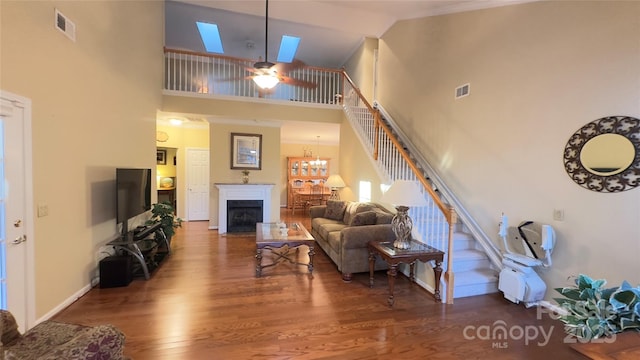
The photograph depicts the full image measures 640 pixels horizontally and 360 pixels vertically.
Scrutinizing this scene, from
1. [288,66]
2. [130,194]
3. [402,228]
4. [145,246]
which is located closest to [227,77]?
[288,66]

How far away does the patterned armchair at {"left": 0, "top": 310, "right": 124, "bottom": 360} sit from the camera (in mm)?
1061

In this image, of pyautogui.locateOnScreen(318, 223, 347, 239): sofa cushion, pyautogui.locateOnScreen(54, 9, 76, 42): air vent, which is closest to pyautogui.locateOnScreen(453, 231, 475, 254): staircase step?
pyautogui.locateOnScreen(318, 223, 347, 239): sofa cushion

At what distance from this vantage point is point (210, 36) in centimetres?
731

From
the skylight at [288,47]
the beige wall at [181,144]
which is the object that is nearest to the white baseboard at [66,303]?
the beige wall at [181,144]

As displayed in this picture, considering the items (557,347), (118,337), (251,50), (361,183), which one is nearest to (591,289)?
(557,347)

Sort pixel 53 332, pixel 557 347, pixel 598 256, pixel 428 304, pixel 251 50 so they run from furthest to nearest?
1. pixel 251 50
2. pixel 428 304
3. pixel 598 256
4. pixel 557 347
5. pixel 53 332

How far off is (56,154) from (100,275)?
156 centimetres

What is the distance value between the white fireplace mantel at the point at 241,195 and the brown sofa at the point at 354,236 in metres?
1.99

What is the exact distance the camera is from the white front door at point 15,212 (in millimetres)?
2102

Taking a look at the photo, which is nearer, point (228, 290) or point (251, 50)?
point (228, 290)

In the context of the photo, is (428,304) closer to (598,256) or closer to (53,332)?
(598,256)

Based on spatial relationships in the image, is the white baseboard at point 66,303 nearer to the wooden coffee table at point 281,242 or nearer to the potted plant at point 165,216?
the potted plant at point 165,216

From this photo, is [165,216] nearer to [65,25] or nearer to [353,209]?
[65,25]

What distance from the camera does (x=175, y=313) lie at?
8.90ft
